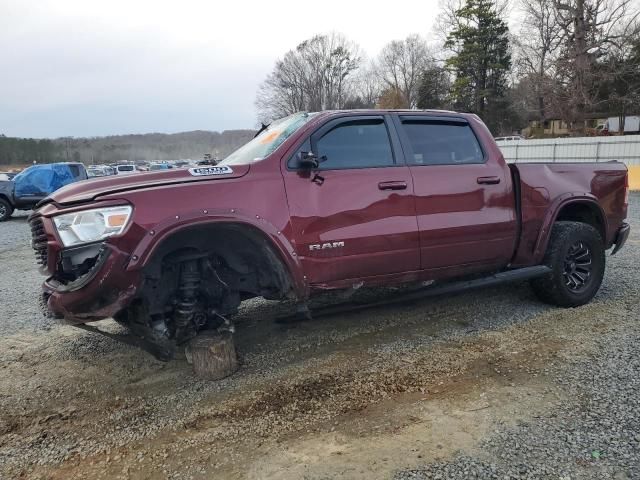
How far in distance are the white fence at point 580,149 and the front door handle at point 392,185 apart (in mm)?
14225

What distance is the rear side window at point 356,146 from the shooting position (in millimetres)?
3840

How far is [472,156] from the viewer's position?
14.9 ft

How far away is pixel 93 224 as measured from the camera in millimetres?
3102

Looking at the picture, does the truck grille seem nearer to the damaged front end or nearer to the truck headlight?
the damaged front end

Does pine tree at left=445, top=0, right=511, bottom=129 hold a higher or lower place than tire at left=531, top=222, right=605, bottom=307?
higher

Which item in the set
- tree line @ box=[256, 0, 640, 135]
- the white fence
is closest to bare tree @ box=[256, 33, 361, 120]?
tree line @ box=[256, 0, 640, 135]

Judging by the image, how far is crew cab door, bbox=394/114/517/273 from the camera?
13.4 ft

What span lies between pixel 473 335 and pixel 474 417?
4.66ft

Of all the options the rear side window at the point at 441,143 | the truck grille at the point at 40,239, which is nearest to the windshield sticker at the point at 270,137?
the rear side window at the point at 441,143

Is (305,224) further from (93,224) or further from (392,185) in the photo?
(93,224)

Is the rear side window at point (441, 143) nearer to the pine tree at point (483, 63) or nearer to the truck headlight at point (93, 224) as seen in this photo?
the truck headlight at point (93, 224)

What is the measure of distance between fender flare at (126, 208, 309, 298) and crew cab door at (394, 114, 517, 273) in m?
1.14

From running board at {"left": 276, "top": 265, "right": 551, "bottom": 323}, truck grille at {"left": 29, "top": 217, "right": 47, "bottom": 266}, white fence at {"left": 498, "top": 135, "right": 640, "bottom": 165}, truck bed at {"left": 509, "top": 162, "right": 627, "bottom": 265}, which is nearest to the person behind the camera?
truck grille at {"left": 29, "top": 217, "right": 47, "bottom": 266}

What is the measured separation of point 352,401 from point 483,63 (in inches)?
2084
